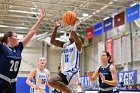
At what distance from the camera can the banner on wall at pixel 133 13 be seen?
14.9 m

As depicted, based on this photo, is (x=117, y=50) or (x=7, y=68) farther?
(x=117, y=50)

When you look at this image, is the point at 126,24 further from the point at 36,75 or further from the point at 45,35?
the point at 36,75

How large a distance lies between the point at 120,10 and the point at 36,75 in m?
11.8

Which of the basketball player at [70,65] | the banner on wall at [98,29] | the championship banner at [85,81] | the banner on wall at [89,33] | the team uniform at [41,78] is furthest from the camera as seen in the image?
the banner on wall at [89,33]

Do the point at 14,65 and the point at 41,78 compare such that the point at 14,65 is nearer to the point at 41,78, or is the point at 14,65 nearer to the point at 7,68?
the point at 7,68

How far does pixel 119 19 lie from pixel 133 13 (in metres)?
2.11

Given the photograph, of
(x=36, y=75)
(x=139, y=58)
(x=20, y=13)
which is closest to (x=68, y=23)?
(x=36, y=75)

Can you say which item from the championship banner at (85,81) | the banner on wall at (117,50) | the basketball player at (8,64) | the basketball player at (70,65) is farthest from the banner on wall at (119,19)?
the basketball player at (8,64)

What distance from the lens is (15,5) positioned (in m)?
17.6

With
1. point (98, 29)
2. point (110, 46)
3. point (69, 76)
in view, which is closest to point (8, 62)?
point (69, 76)

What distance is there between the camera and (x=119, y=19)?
17562 mm

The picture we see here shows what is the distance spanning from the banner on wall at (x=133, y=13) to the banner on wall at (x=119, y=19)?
1.02 metres

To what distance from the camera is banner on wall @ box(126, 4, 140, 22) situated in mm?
14858

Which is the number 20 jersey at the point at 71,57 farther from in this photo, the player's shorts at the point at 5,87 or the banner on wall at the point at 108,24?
Result: the banner on wall at the point at 108,24
